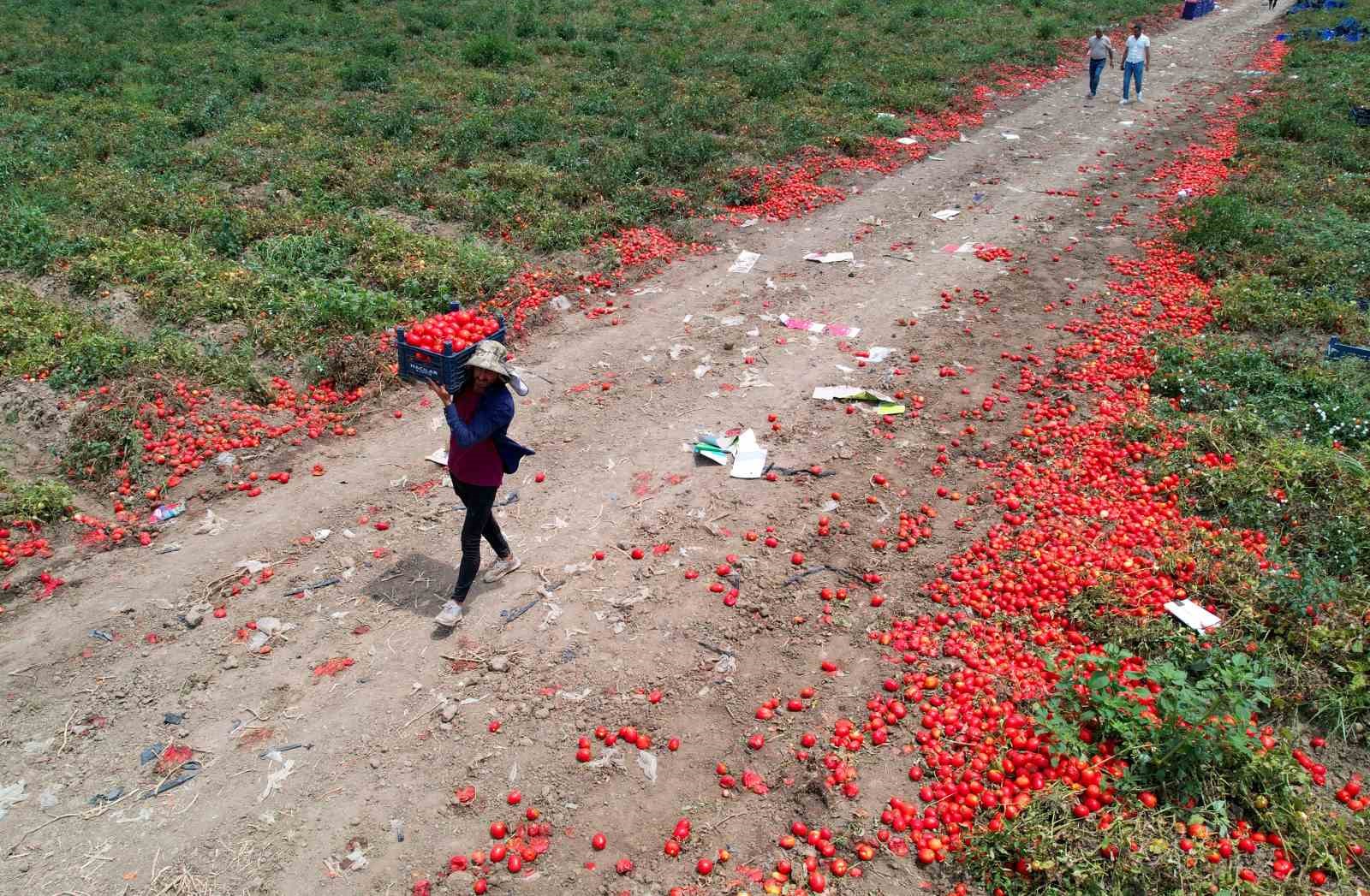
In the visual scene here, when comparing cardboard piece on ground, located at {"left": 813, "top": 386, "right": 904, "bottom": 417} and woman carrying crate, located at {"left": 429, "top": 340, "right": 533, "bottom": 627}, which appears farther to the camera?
cardboard piece on ground, located at {"left": 813, "top": 386, "right": 904, "bottom": 417}

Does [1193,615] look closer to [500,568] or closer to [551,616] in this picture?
[551,616]

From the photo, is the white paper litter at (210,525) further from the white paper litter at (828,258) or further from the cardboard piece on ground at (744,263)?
the white paper litter at (828,258)

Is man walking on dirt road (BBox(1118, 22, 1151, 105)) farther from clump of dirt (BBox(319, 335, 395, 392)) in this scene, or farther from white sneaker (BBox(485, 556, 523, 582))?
white sneaker (BBox(485, 556, 523, 582))

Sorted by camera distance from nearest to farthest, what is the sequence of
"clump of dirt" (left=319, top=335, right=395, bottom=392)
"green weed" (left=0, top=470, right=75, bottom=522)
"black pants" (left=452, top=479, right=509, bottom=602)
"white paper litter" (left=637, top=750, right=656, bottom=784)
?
"white paper litter" (left=637, top=750, right=656, bottom=784) < "black pants" (left=452, top=479, right=509, bottom=602) < "green weed" (left=0, top=470, right=75, bottom=522) < "clump of dirt" (left=319, top=335, right=395, bottom=392)

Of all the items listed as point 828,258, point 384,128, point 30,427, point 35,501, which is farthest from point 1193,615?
point 384,128

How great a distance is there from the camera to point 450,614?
19.1 feet

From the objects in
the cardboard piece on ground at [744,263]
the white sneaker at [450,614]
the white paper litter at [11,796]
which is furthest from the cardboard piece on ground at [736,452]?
the white paper litter at [11,796]

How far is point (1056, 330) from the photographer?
30.7 feet

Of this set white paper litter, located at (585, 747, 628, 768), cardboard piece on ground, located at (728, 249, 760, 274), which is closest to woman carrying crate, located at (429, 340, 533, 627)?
white paper litter, located at (585, 747, 628, 768)

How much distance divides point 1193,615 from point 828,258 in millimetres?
7020

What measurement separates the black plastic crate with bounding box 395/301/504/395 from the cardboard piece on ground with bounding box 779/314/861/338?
4.86 meters

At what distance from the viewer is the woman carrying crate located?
535 centimetres

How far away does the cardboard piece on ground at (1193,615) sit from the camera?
18.1 feet

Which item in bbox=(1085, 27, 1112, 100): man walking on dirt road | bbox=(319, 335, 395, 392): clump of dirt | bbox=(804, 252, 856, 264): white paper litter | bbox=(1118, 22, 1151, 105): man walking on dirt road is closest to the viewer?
bbox=(319, 335, 395, 392): clump of dirt
